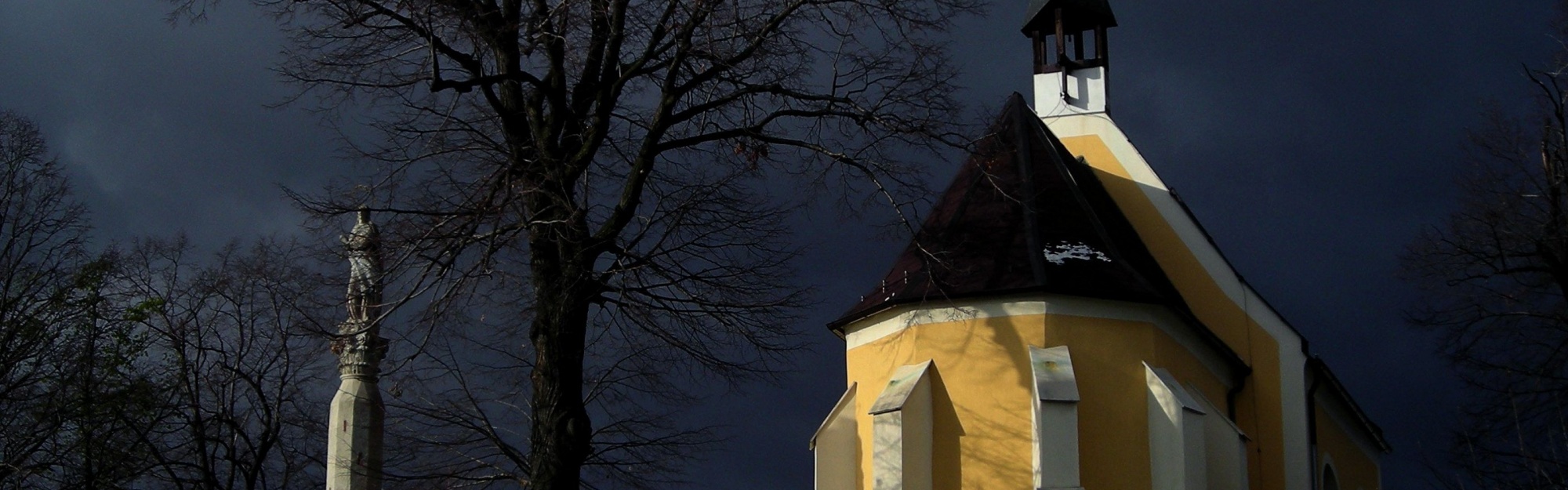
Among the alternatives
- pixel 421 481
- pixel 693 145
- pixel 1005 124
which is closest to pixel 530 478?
pixel 421 481

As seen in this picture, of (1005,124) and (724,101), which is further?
(1005,124)

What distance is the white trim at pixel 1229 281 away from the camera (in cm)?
2192

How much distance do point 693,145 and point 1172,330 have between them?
8571 millimetres

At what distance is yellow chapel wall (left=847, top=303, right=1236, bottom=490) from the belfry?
0.06 feet

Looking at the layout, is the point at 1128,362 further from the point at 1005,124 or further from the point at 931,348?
the point at 1005,124

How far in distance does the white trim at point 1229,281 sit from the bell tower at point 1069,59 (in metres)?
0.36

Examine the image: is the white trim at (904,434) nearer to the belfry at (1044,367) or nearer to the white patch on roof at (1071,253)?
the belfry at (1044,367)

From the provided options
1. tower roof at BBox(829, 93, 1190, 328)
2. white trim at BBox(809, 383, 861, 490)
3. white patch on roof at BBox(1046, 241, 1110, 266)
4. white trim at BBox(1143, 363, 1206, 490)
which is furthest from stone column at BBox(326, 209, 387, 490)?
white trim at BBox(1143, 363, 1206, 490)

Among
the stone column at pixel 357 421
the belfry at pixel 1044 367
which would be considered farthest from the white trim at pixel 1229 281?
the stone column at pixel 357 421

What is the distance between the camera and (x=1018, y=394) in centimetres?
1822

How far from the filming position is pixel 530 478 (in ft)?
39.4

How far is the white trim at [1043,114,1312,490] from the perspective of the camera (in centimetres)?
2192

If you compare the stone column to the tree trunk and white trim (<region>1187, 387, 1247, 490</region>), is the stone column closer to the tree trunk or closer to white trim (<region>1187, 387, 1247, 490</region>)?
the tree trunk

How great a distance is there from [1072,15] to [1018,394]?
34.0 feet
